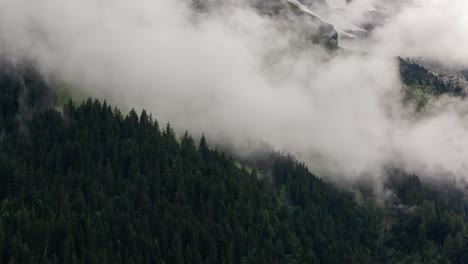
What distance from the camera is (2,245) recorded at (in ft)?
583

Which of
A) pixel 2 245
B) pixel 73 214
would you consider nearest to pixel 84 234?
pixel 73 214

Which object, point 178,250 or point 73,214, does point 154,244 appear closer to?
point 178,250

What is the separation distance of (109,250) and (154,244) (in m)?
13.5

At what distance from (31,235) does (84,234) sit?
11.8 metres

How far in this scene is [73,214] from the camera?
19600 cm

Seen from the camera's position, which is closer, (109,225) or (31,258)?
(31,258)

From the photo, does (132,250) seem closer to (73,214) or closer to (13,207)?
(73,214)

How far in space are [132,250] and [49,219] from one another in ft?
65.0

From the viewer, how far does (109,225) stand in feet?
655

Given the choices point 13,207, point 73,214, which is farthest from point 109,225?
point 13,207

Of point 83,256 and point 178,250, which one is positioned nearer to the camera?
point 83,256

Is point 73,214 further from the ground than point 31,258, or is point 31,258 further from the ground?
point 73,214

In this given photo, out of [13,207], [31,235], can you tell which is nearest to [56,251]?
[31,235]

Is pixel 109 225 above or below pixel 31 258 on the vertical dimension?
above
